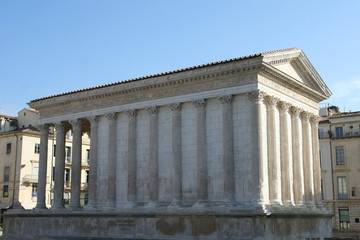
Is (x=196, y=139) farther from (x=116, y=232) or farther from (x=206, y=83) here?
(x=116, y=232)

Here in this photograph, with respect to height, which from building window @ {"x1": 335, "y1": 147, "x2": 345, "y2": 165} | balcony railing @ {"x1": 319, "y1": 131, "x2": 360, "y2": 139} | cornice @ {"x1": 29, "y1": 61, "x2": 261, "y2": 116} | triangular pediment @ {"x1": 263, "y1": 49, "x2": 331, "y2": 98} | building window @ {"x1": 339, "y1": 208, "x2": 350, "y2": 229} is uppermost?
triangular pediment @ {"x1": 263, "y1": 49, "x2": 331, "y2": 98}

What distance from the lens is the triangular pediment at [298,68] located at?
98.1 feet

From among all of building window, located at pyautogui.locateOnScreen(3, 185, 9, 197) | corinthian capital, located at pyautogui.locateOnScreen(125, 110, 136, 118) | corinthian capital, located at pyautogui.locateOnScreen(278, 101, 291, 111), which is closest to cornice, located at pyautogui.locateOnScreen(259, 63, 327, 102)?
corinthian capital, located at pyautogui.locateOnScreen(278, 101, 291, 111)

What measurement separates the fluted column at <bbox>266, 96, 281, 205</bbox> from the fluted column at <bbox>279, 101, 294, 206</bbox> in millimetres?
629

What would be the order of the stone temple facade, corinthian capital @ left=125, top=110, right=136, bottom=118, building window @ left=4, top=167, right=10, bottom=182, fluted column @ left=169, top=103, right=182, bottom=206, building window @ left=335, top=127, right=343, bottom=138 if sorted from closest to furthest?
the stone temple facade, fluted column @ left=169, top=103, right=182, bottom=206, corinthian capital @ left=125, top=110, right=136, bottom=118, building window @ left=335, top=127, right=343, bottom=138, building window @ left=4, top=167, right=10, bottom=182

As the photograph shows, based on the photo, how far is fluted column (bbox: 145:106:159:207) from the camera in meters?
30.8

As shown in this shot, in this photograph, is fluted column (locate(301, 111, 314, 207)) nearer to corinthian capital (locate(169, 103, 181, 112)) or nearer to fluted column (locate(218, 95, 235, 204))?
fluted column (locate(218, 95, 235, 204))

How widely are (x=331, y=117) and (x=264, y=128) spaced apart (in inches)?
1073

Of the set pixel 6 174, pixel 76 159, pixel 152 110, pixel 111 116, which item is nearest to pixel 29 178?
pixel 6 174

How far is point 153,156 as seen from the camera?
3125 cm

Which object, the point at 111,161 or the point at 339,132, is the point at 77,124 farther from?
the point at 339,132

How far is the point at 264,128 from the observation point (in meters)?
28.4

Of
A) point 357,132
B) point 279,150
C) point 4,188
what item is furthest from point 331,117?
point 4,188

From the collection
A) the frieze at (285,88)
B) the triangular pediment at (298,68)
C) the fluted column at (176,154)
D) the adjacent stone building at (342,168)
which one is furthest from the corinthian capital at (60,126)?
the adjacent stone building at (342,168)
